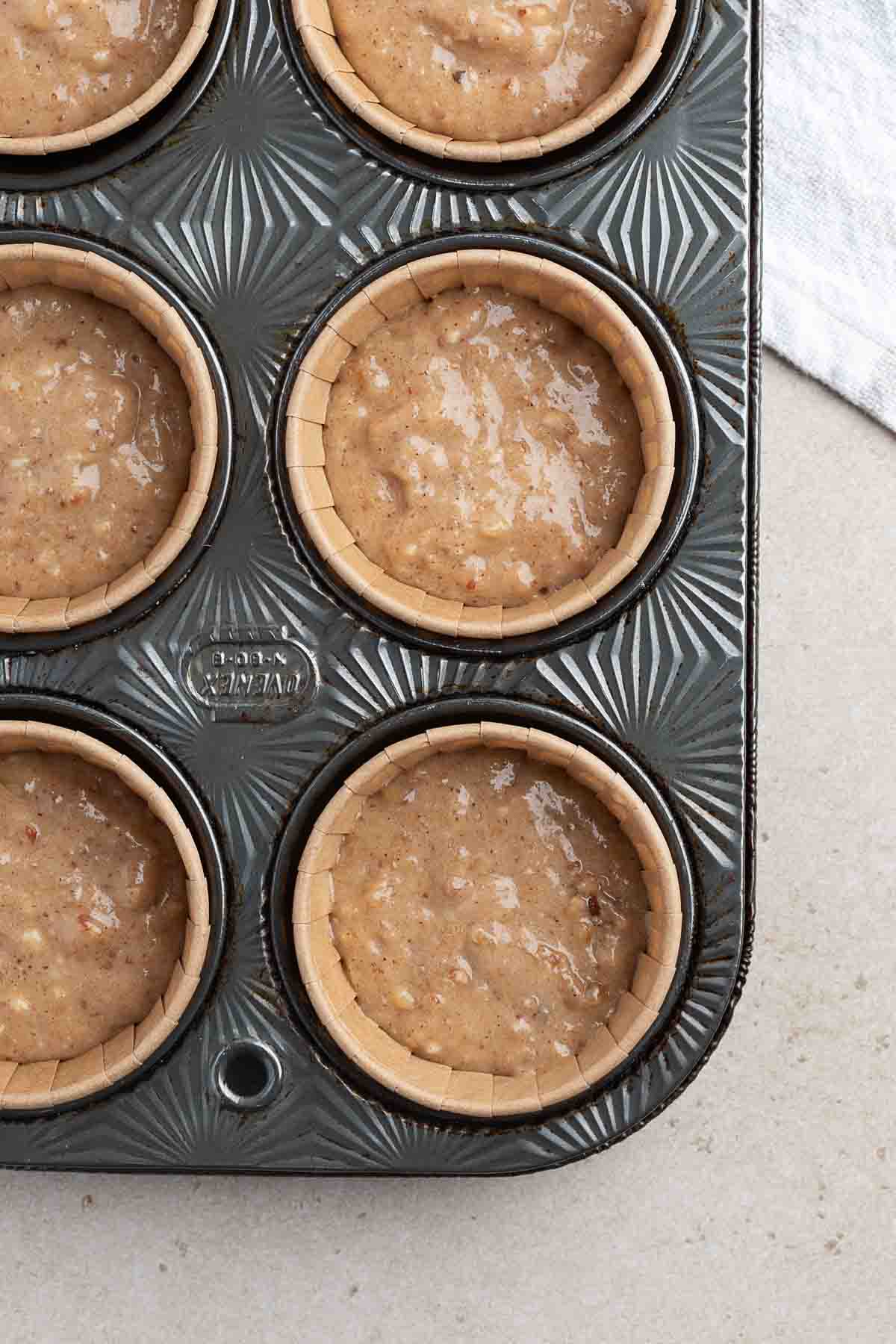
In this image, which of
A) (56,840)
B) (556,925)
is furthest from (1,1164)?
(556,925)

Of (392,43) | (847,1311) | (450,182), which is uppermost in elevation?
(392,43)

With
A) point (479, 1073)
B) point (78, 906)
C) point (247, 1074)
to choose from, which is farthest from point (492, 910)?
point (78, 906)

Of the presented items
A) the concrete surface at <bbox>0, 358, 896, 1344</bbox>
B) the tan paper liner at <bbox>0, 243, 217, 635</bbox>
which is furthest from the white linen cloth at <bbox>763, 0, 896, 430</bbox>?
the tan paper liner at <bbox>0, 243, 217, 635</bbox>

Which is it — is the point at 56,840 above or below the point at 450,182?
below

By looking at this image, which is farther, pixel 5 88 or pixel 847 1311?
pixel 847 1311

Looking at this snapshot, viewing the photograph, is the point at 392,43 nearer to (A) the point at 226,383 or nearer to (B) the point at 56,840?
(A) the point at 226,383
